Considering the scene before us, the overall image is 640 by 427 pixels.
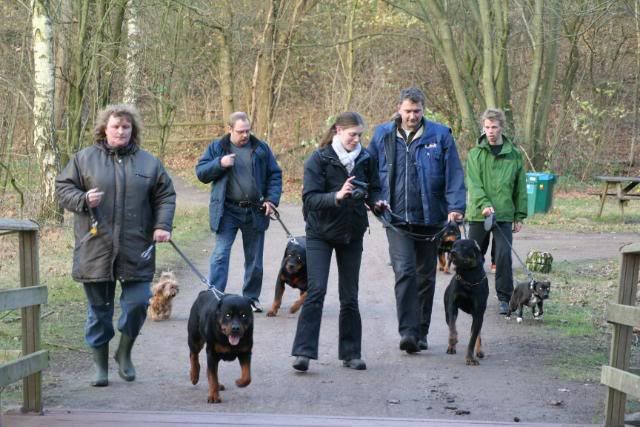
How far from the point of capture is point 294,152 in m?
30.5

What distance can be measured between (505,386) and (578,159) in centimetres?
2447

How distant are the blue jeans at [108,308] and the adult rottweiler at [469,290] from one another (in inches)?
104

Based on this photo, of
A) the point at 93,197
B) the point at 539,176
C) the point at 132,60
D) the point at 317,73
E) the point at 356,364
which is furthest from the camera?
the point at 317,73

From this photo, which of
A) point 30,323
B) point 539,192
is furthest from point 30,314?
point 539,192

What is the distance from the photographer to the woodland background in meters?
17.8

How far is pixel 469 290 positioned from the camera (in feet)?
28.1

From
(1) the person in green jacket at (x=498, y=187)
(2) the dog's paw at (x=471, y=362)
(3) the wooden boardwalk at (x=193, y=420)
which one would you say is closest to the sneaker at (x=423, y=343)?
(2) the dog's paw at (x=471, y=362)

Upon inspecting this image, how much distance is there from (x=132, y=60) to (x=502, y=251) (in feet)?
38.7

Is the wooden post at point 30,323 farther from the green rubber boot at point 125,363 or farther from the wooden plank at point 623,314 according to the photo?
the wooden plank at point 623,314

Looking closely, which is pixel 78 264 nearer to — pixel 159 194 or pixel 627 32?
pixel 159 194

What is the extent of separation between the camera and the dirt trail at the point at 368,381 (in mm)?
6906

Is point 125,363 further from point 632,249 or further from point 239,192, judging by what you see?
point 632,249

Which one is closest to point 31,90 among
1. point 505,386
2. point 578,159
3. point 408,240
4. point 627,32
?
point 408,240

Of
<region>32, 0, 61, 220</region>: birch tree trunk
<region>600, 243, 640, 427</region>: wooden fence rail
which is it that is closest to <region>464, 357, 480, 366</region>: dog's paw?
<region>600, 243, 640, 427</region>: wooden fence rail
